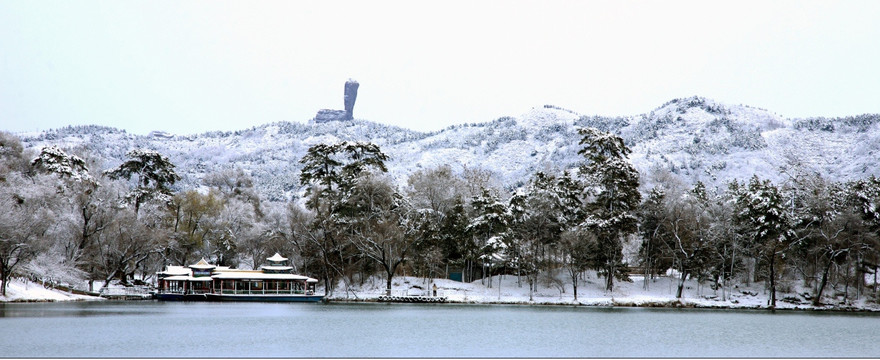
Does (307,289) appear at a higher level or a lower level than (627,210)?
lower

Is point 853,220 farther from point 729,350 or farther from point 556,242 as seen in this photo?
point 729,350

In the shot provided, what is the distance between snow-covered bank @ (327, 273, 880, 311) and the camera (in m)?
55.2

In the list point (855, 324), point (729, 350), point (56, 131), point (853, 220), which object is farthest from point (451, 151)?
point (729, 350)

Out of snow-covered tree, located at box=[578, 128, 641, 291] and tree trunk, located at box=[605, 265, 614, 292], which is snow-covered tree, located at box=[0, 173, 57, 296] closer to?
snow-covered tree, located at box=[578, 128, 641, 291]

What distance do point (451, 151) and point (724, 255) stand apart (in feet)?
395

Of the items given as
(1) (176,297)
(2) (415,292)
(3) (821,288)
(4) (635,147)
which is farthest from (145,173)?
(4) (635,147)

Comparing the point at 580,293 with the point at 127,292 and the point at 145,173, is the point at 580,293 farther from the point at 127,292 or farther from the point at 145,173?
the point at 145,173

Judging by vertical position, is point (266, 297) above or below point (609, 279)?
below

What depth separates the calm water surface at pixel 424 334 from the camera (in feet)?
86.5

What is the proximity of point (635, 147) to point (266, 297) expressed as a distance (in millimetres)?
103896

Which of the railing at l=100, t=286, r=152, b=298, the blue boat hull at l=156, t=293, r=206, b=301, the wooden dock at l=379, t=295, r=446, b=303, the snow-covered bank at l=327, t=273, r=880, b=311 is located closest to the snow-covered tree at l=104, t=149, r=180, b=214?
the railing at l=100, t=286, r=152, b=298

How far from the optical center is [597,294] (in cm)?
5859

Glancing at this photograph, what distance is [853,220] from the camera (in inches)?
2031

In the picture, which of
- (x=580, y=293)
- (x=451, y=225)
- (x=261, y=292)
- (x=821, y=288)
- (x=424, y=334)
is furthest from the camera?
(x=261, y=292)
